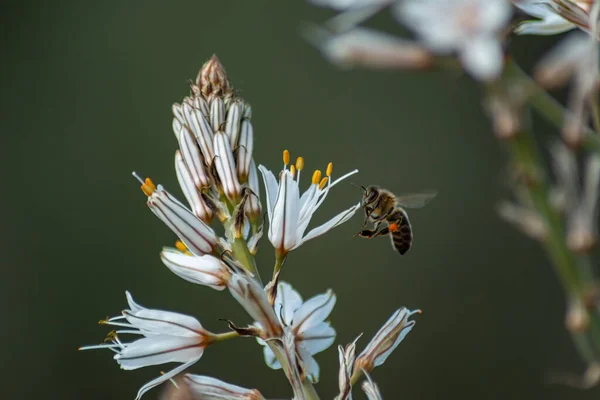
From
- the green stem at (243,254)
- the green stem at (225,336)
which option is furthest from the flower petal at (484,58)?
the green stem at (225,336)

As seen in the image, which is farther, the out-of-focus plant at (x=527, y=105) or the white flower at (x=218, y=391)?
the out-of-focus plant at (x=527, y=105)

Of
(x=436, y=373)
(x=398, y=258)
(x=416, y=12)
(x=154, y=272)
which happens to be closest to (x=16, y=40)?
(x=154, y=272)

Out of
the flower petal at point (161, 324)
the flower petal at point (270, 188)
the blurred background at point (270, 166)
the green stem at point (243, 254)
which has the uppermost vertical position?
the flower petal at point (270, 188)

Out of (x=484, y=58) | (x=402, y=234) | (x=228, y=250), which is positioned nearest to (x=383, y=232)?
(x=402, y=234)

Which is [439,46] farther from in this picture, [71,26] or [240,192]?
[71,26]

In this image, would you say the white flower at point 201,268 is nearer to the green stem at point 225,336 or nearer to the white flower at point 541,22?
the green stem at point 225,336

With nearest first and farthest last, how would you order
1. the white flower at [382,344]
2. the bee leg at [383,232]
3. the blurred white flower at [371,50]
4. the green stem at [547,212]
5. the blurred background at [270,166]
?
the white flower at [382,344], the bee leg at [383,232], the green stem at [547,212], the blurred white flower at [371,50], the blurred background at [270,166]
